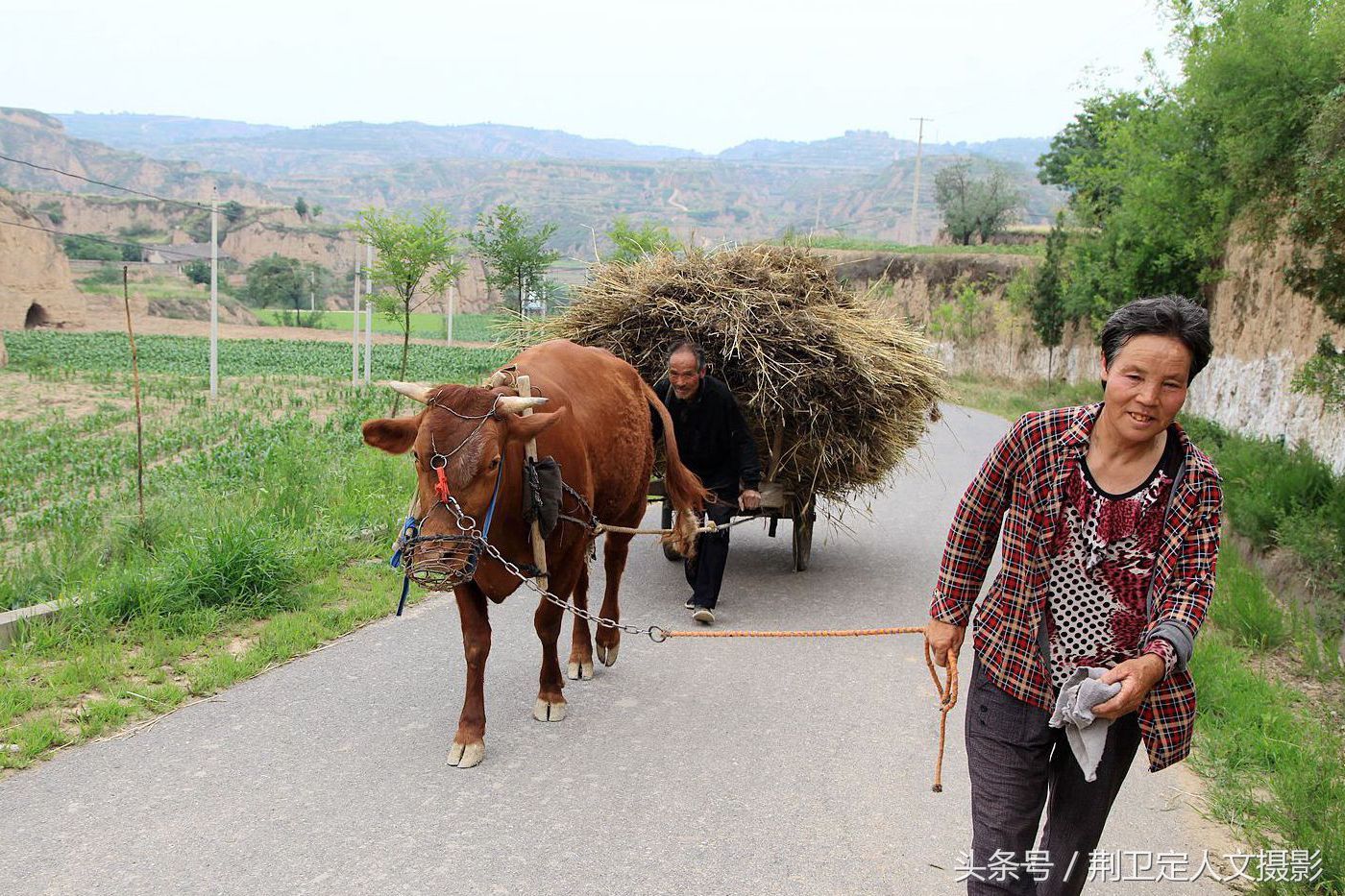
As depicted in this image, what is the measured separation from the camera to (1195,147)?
13.5 metres

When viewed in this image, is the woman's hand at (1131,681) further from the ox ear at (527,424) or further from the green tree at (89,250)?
the green tree at (89,250)

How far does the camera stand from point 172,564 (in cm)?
682

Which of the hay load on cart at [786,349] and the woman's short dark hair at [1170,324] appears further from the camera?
the hay load on cart at [786,349]

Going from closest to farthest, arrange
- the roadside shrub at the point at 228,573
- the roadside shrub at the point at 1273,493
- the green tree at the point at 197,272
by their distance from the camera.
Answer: the roadside shrub at the point at 228,573
the roadside shrub at the point at 1273,493
the green tree at the point at 197,272

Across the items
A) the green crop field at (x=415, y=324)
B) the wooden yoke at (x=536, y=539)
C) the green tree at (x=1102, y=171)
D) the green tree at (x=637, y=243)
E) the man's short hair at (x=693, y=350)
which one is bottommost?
the green crop field at (x=415, y=324)

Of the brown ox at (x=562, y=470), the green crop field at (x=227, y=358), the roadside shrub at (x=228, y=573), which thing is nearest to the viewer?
the brown ox at (x=562, y=470)

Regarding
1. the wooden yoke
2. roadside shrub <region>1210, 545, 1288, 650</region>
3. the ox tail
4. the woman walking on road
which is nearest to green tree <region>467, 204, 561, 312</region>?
the ox tail

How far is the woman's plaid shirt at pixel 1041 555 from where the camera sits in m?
2.66

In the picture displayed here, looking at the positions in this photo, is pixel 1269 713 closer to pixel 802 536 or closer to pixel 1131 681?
pixel 1131 681

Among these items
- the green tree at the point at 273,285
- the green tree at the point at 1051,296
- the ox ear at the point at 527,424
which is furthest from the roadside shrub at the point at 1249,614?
the green tree at the point at 273,285

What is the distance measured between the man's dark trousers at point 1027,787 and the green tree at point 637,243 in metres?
5.24

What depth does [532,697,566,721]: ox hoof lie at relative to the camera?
5.31 meters

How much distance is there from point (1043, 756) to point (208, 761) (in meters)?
3.59

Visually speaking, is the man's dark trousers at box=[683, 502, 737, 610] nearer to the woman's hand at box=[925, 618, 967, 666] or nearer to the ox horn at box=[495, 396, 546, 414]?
the ox horn at box=[495, 396, 546, 414]
